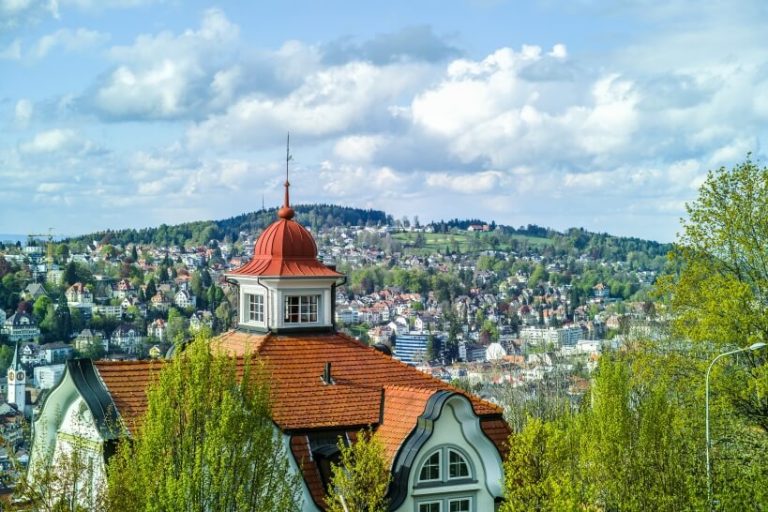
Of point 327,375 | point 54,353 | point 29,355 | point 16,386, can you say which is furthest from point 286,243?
point 54,353

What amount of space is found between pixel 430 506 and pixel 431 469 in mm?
817

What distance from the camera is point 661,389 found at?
82.8 feet

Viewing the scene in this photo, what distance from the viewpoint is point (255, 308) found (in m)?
27.6

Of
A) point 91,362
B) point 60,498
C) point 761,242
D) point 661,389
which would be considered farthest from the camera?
point 761,242

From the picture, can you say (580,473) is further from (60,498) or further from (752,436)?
(60,498)

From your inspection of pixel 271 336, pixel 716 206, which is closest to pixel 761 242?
pixel 716 206

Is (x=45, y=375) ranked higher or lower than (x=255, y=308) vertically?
lower

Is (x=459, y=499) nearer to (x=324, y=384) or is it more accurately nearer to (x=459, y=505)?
(x=459, y=505)

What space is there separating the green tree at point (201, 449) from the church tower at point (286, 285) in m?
6.64

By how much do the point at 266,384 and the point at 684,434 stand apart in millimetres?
11373

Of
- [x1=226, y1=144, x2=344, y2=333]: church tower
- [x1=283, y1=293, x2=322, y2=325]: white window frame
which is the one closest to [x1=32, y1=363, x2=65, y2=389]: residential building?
[x1=226, y1=144, x2=344, y2=333]: church tower

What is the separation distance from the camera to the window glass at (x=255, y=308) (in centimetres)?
2730

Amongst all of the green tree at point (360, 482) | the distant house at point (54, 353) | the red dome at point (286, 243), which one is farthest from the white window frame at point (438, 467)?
the distant house at point (54, 353)

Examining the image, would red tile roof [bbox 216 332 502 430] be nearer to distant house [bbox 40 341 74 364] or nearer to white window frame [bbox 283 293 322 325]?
white window frame [bbox 283 293 322 325]
